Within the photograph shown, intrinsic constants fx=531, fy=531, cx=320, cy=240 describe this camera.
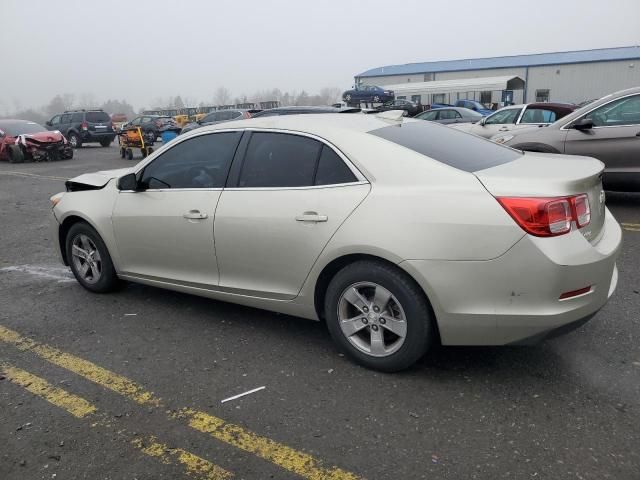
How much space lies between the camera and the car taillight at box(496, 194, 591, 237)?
105 inches

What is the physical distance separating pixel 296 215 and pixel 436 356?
1.25m

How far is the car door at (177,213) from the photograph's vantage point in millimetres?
3771

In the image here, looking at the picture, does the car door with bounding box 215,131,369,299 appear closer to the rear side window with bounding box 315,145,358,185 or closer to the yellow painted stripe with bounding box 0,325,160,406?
the rear side window with bounding box 315,145,358,185

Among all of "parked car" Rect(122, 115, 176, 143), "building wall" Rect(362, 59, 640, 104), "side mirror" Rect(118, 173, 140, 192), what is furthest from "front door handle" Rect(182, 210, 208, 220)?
"building wall" Rect(362, 59, 640, 104)

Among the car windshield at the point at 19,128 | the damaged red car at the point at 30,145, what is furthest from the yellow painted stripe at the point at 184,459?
the car windshield at the point at 19,128

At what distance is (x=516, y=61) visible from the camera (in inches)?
2237

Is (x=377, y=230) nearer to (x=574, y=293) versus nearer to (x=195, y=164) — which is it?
(x=574, y=293)

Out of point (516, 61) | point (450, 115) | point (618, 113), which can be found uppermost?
point (516, 61)

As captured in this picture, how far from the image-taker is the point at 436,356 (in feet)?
11.0

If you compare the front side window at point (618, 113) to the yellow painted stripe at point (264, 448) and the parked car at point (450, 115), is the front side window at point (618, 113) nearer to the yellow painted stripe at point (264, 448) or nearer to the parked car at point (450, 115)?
the yellow painted stripe at point (264, 448)

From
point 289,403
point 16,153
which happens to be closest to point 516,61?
point 16,153

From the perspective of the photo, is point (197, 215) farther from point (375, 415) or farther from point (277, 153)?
point (375, 415)

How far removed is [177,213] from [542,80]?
5539 centimetres

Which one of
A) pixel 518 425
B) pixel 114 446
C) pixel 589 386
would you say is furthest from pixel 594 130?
pixel 114 446
